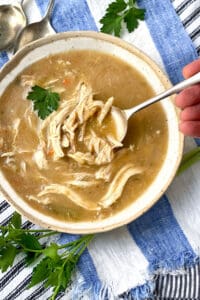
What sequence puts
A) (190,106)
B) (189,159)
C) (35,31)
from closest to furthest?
(190,106), (189,159), (35,31)

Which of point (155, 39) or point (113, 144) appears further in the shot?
point (155, 39)

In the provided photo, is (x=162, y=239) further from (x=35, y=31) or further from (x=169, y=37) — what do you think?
(x=35, y=31)

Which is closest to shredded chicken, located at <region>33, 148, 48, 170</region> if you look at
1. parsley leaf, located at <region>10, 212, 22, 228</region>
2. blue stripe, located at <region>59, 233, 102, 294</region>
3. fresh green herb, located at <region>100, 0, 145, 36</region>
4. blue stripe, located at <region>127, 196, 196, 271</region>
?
parsley leaf, located at <region>10, 212, 22, 228</region>

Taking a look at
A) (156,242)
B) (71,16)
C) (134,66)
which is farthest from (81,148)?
(71,16)

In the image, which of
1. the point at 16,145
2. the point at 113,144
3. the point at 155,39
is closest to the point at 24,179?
the point at 16,145

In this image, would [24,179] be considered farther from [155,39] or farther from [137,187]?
[155,39]

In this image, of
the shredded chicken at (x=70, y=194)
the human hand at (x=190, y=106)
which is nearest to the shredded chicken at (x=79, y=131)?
the shredded chicken at (x=70, y=194)
